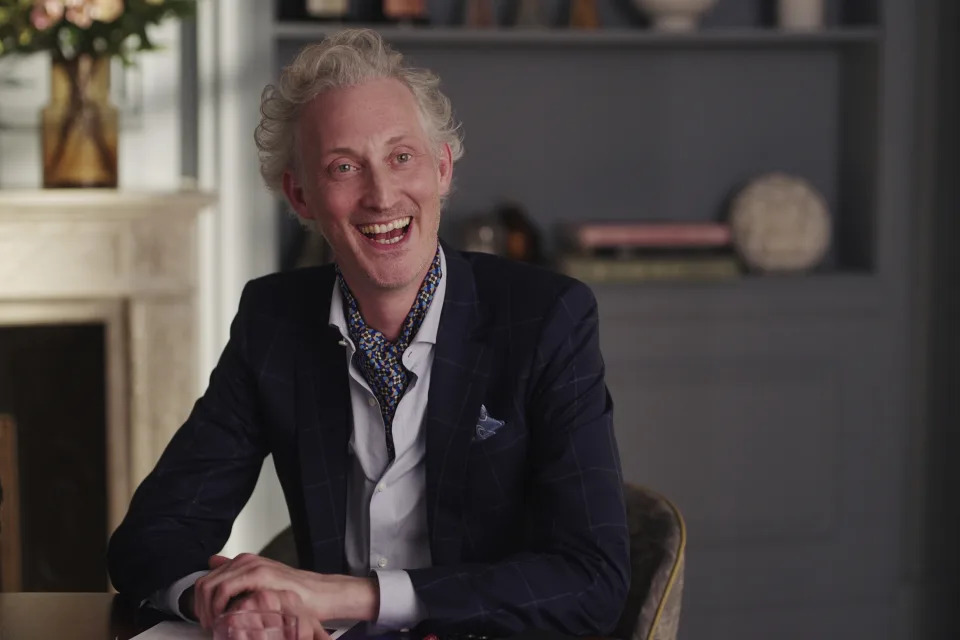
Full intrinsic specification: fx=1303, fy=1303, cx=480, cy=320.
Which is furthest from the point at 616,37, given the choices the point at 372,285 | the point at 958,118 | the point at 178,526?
the point at 178,526

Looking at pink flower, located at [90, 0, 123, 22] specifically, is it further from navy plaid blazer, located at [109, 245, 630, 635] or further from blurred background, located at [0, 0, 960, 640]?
navy plaid blazer, located at [109, 245, 630, 635]

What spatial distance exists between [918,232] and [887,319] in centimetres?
33

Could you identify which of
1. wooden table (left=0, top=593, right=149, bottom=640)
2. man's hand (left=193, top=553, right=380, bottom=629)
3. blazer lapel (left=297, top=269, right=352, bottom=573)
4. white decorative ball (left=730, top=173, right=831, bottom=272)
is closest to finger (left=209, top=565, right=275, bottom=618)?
man's hand (left=193, top=553, right=380, bottom=629)

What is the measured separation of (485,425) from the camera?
5.68 ft

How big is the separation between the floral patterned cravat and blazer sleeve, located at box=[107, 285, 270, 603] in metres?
0.17

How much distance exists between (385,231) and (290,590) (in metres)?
0.52

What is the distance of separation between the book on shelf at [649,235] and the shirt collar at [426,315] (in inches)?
61.7

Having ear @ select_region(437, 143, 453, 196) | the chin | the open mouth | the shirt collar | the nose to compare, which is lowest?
the shirt collar

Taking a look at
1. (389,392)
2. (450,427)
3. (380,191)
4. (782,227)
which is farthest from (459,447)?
(782,227)

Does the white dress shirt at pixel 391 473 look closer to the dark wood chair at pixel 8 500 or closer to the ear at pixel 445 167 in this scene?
the ear at pixel 445 167

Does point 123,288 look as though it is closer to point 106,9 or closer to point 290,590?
point 106,9

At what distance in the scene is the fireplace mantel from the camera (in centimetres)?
311

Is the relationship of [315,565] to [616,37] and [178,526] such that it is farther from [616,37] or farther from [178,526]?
[616,37]

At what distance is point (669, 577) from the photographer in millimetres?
1677
